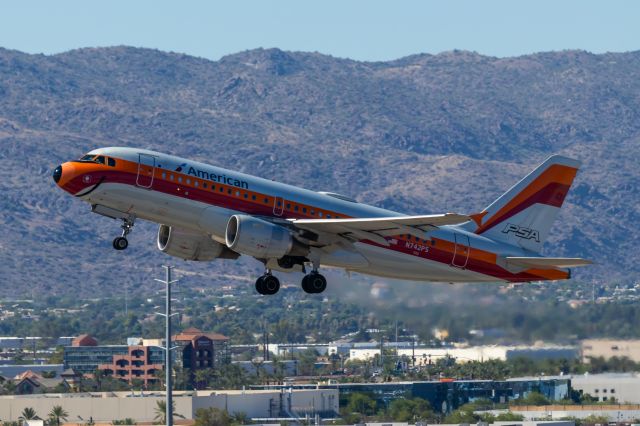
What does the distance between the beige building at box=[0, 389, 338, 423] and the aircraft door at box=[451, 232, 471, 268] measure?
5918cm

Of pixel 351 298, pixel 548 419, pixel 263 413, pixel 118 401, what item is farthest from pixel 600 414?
pixel 351 298

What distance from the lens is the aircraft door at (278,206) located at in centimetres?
7012

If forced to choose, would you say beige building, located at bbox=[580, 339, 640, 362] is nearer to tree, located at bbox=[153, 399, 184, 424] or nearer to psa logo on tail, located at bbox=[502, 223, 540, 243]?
psa logo on tail, located at bbox=[502, 223, 540, 243]

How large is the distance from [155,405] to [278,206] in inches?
2628

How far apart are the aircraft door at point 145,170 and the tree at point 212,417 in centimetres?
5392

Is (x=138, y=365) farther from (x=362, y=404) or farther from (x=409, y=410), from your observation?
(x=409, y=410)

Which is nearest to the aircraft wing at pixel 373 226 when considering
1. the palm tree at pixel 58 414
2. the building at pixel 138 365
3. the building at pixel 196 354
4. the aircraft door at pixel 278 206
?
the aircraft door at pixel 278 206

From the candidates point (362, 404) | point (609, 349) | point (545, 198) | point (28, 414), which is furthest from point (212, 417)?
point (545, 198)

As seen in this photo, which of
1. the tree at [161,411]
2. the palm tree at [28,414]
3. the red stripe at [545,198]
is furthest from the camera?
the tree at [161,411]

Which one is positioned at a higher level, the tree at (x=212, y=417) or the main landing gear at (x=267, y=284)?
the main landing gear at (x=267, y=284)

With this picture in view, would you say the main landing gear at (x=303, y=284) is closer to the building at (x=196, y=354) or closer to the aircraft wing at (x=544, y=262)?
the aircraft wing at (x=544, y=262)

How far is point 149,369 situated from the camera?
7648 inches

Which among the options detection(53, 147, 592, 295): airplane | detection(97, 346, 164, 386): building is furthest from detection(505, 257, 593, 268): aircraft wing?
detection(97, 346, 164, 386): building

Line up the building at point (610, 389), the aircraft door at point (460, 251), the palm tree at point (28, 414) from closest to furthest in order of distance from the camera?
the aircraft door at point (460, 251) → the building at point (610, 389) → the palm tree at point (28, 414)
